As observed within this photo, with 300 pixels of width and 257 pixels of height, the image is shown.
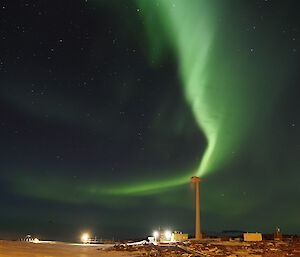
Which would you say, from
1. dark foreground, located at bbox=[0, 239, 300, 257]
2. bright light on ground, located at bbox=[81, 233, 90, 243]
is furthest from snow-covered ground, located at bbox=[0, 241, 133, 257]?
bright light on ground, located at bbox=[81, 233, 90, 243]

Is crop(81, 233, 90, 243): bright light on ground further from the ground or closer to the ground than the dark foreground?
further from the ground

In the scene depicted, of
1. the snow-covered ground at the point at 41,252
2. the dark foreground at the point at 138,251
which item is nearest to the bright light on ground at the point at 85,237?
the dark foreground at the point at 138,251

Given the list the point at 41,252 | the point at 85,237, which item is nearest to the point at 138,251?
the point at 41,252

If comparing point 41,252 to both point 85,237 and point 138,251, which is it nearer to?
point 138,251

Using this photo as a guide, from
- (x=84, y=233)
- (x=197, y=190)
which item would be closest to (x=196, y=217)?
(x=197, y=190)

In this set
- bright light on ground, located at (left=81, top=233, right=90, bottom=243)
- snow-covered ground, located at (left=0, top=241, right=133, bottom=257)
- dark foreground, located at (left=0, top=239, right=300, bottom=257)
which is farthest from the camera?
bright light on ground, located at (left=81, top=233, right=90, bottom=243)

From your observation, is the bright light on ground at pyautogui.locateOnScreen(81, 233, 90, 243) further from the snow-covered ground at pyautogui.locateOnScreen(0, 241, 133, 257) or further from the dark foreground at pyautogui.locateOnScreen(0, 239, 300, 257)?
the snow-covered ground at pyautogui.locateOnScreen(0, 241, 133, 257)

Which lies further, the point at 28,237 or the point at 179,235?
the point at 179,235

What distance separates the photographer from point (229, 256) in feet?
70.2

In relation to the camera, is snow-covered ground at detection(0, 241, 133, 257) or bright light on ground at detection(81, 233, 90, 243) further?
bright light on ground at detection(81, 233, 90, 243)

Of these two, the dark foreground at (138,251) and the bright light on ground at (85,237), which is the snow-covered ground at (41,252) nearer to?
the dark foreground at (138,251)

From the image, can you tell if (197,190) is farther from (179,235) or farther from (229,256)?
(229,256)

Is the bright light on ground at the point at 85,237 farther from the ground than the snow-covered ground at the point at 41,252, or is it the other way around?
the bright light on ground at the point at 85,237

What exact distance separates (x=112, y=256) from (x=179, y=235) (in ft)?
74.6
